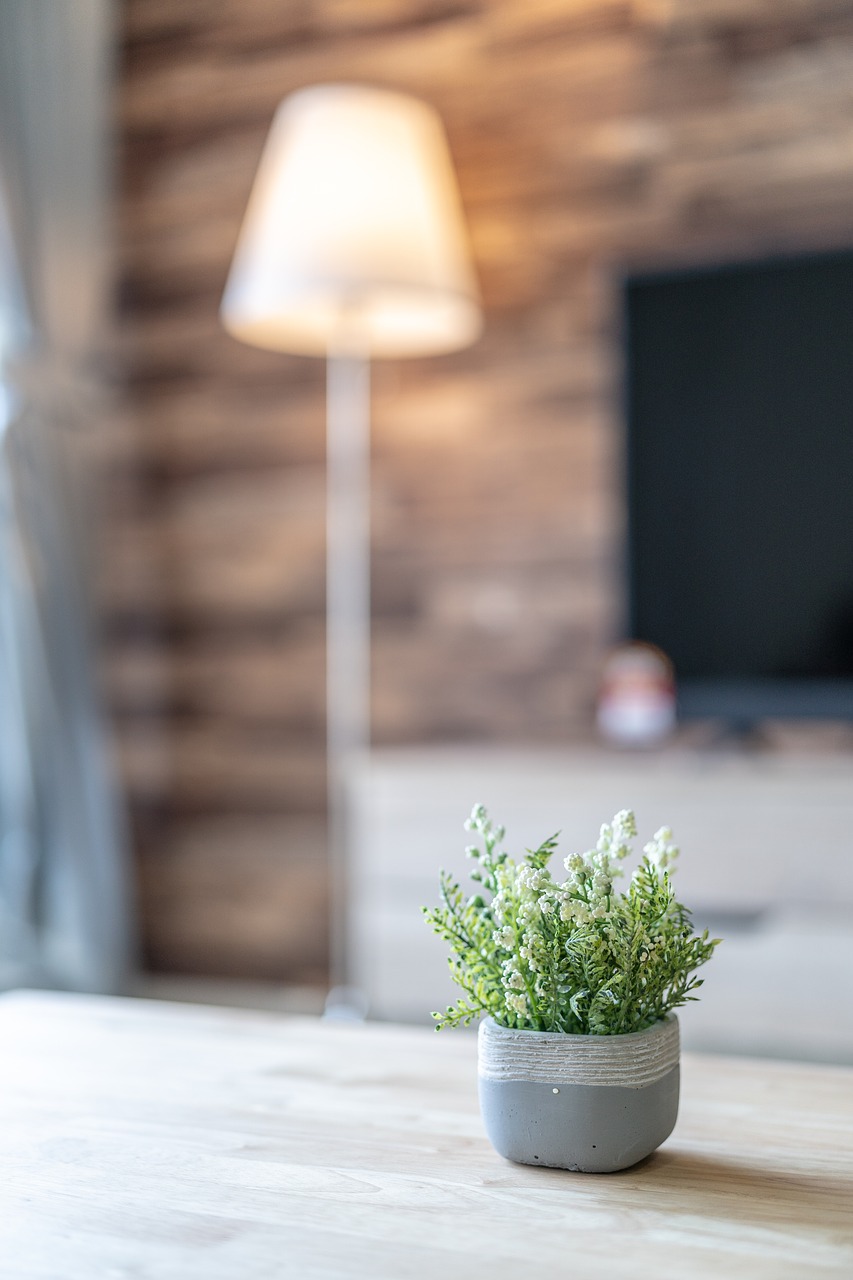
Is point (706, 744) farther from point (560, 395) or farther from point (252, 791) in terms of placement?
point (252, 791)

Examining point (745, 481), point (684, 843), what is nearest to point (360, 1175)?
point (684, 843)

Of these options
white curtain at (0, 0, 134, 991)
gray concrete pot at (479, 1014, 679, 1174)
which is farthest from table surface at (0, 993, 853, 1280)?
white curtain at (0, 0, 134, 991)

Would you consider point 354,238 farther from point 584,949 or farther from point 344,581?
point 584,949

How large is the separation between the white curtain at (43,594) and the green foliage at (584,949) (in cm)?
214

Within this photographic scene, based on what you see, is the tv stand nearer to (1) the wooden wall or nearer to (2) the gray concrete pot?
(1) the wooden wall

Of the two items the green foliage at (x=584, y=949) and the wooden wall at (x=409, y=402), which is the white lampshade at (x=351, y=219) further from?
the green foliage at (x=584, y=949)

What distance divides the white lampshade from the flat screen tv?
410 millimetres

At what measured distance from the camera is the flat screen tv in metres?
2.54

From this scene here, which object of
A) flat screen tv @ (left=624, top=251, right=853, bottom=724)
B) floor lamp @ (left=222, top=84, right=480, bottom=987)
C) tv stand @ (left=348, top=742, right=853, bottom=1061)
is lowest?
tv stand @ (left=348, top=742, right=853, bottom=1061)

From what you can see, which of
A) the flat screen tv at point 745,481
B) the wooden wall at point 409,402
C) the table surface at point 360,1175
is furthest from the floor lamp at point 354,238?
the table surface at point 360,1175

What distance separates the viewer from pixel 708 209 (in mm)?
2822

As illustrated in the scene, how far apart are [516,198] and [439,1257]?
8.35 feet

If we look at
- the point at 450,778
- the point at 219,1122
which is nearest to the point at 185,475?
the point at 450,778

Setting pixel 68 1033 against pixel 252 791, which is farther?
pixel 252 791
